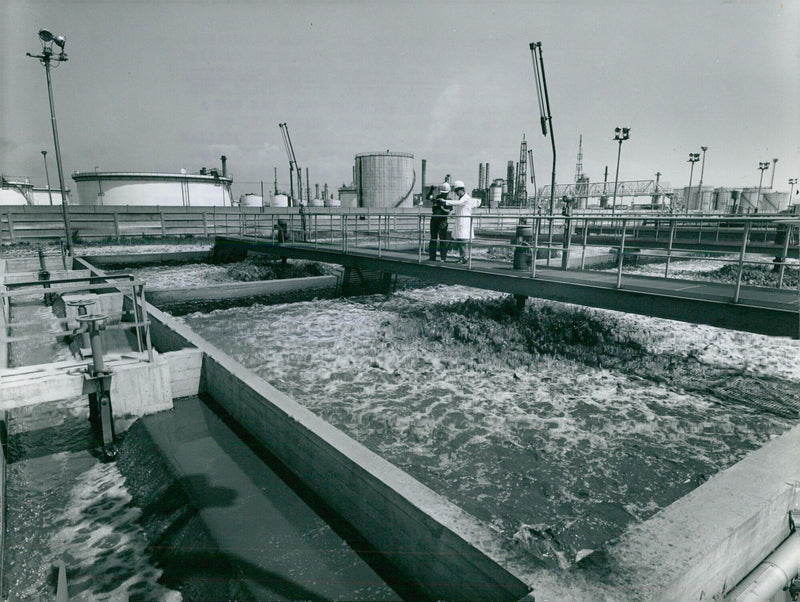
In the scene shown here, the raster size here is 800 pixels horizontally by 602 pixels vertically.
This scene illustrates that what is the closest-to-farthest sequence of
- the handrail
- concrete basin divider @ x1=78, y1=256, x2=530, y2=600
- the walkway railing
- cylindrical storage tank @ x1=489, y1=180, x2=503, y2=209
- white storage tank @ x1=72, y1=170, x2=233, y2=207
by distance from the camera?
concrete basin divider @ x1=78, y1=256, x2=530, y2=600
the handrail
the walkway railing
white storage tank @ x1=72, y1=170, x2=233, y2=207
cylindrical storage tank @ x1=489, y1=180, x2=503, y2=209

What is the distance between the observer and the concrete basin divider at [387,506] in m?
2.89

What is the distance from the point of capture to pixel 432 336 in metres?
10.5

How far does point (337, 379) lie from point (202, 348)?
7.28 ft

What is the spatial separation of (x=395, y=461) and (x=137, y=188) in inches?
1618

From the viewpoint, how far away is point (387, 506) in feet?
11.8

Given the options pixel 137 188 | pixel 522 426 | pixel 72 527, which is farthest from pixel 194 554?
pixel 137 188

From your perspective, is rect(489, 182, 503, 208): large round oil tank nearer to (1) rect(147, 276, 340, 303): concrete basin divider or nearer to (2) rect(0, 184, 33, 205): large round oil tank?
(1) rect(147, 276, 340, 303): concrete basin divider

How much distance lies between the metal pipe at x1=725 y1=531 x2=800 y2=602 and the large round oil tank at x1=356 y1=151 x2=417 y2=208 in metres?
42.0

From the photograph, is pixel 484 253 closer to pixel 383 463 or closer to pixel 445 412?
pixel 445 412

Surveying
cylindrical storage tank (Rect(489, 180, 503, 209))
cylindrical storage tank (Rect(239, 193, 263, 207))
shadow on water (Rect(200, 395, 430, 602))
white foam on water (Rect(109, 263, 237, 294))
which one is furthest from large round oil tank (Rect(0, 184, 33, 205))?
shadow on water (Rect(200, 395, 430, 602))

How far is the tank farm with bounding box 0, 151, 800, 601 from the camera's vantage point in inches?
126

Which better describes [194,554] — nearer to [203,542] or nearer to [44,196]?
[203,542]

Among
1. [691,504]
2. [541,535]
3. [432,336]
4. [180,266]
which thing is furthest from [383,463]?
[180,266]

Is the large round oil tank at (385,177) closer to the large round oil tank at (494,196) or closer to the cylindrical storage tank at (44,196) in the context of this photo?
the large round oil tank at (494,196)
